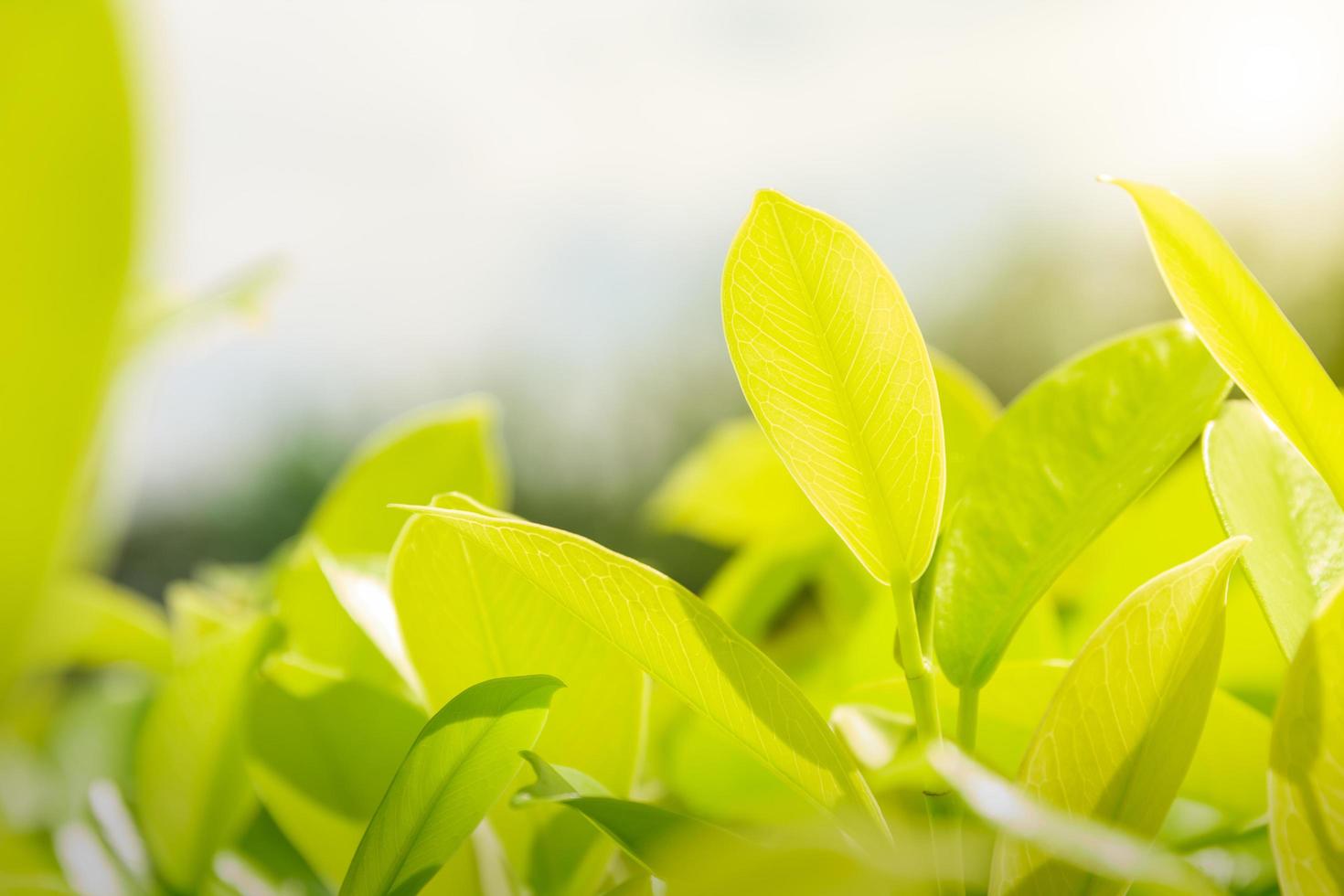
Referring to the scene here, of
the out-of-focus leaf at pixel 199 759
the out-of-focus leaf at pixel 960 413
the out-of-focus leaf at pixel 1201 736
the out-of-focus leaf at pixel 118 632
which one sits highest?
the out-of-focus leaf at pixel 960 413

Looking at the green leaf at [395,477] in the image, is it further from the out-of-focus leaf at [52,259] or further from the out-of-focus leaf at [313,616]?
the out-of-focus leaf at [52,259]

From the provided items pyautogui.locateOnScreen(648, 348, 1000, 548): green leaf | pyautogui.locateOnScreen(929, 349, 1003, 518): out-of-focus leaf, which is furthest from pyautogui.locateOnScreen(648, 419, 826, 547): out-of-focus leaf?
pyautogui.locateOnScreen(929, 349, 1003, 518): out-of-focus leaf

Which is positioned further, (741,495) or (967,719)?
(741,495)

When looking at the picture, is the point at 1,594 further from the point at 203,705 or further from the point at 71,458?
the point at 203,705

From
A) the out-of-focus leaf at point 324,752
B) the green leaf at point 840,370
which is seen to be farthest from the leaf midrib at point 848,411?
the out-of-focus leaf at point 324,752

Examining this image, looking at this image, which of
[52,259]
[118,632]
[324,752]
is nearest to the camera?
[52,259]

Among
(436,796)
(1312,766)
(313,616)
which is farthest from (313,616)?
(1312,766)

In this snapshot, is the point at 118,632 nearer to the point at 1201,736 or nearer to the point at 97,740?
the point at 97,740
